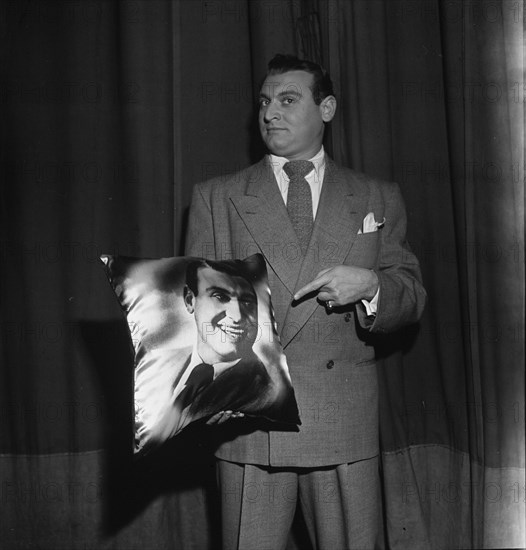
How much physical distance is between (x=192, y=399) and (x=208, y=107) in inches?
38.3

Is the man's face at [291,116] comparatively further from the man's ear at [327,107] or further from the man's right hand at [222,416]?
the man's right hand at [222,416]

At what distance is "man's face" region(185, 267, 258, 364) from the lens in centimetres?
125

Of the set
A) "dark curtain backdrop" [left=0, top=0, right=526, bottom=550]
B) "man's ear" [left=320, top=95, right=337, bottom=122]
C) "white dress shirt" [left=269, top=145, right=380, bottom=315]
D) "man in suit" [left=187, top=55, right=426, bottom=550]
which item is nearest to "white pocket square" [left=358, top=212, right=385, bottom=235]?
"man in suit" [left=187, top=55, right=426, bottom=550]

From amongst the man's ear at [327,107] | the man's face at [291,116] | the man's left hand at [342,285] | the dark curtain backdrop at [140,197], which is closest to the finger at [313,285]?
the man's left hand at [342,285]

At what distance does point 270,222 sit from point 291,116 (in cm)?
28

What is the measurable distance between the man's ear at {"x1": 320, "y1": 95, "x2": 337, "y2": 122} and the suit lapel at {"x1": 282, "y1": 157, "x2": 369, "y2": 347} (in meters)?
0.18

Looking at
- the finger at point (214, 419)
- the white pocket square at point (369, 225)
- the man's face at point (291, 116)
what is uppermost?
the man's face at point (291, 116)

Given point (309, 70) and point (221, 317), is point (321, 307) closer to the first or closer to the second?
point (221, 317)

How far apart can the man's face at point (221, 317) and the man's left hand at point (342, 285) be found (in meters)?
0.13

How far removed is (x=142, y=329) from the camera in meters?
1.23

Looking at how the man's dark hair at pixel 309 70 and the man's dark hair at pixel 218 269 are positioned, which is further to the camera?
the man's dark hair at pixel 309 70

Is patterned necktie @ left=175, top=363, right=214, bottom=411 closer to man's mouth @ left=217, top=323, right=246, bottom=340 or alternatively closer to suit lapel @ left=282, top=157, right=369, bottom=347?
man's mouth @ left=217, top=323, right=246, bottom=340

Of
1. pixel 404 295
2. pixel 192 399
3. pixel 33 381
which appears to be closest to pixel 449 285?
pixel 404 295

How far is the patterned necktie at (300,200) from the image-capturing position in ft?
4.80
